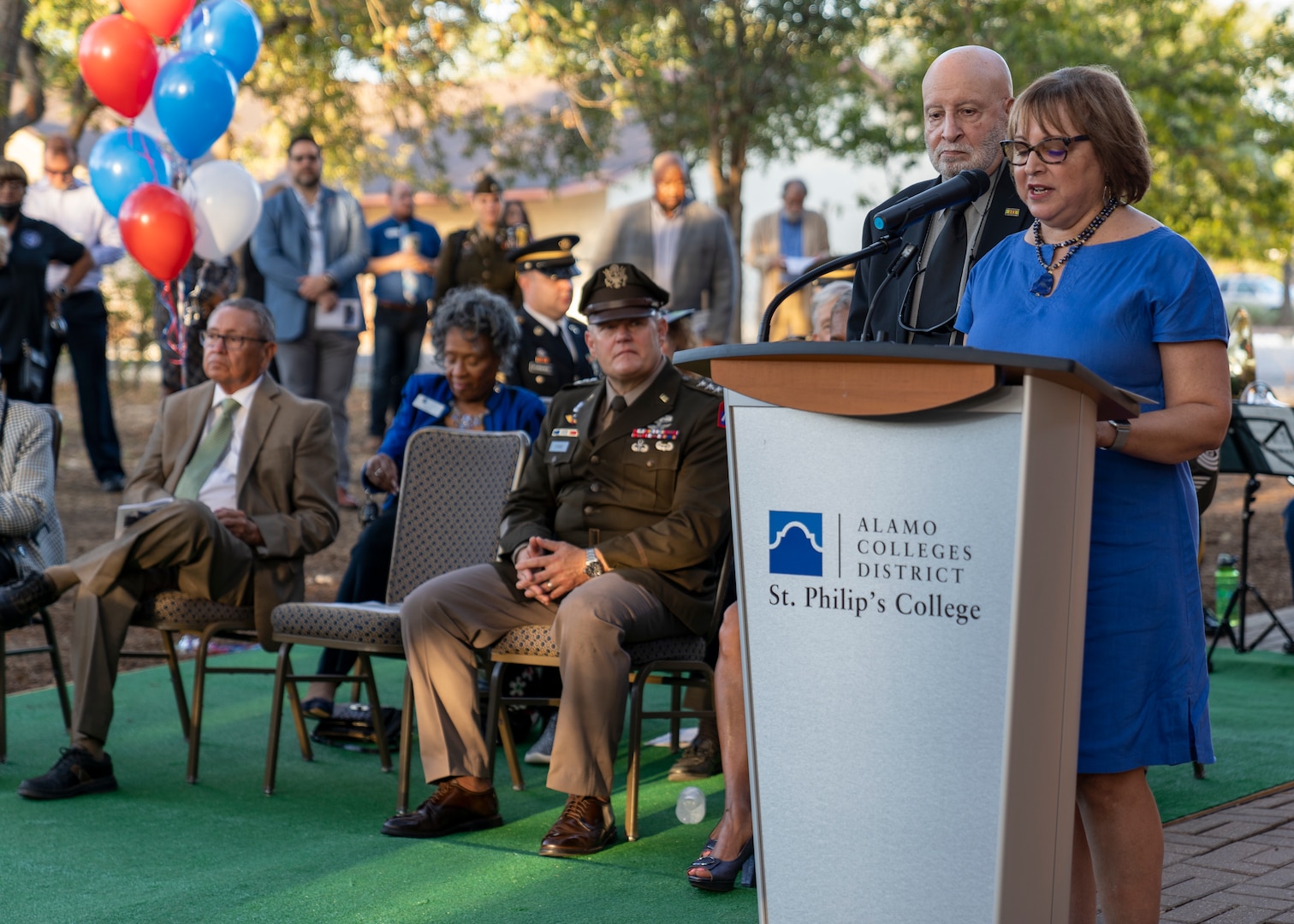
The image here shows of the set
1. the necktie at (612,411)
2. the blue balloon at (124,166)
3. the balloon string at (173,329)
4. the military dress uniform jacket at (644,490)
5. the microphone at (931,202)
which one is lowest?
the military dress uniform jacket at (644,490)

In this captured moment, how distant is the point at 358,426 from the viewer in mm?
15812

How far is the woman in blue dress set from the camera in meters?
2.46

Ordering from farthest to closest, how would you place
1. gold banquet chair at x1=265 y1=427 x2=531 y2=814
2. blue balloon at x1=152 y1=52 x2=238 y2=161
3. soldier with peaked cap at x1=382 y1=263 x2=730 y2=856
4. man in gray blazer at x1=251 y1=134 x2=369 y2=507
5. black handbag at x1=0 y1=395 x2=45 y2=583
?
1. man in gray blazer at x1=251 y1=134 x2=369 y2=507
2. blue balloon at x1=152 y1=52 x2=238 y2=161
3. gold banquet chair at x1=265 y1=427 x2=531 y2=814
4. black handbag at x1=0 y1=395 x2=45 y2=583
5. soldier with peaked cap at x1=382 y1=263 x2=730 y2=856

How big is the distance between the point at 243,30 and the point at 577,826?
17.8 ft

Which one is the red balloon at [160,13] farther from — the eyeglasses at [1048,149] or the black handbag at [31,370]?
the eyeglasses at [1048,149]

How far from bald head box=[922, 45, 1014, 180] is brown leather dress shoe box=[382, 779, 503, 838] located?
229 cm

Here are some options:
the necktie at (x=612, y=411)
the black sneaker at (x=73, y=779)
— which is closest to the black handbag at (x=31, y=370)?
the black sneaker at (x=73, y=779)

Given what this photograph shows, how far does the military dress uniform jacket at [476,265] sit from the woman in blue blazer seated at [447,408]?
2984mm

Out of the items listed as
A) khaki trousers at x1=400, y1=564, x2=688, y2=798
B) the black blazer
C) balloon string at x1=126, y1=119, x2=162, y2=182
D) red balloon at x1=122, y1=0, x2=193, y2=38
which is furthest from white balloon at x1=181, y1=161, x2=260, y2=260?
the black blazer

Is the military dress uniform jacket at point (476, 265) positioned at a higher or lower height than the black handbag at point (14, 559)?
higher

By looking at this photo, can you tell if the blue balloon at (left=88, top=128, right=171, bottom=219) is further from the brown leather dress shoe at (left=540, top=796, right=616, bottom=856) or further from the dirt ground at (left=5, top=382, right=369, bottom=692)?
the brown leather dress shoe at (left=540, top=796, right=616, bottom=856)

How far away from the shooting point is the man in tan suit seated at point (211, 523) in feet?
16.0

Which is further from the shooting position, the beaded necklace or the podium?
A: the beaded necklace

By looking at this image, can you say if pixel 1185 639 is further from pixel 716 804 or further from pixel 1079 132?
pixel 716 804
